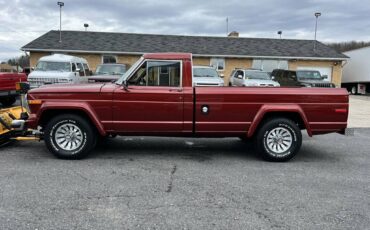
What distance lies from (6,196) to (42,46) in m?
24.0

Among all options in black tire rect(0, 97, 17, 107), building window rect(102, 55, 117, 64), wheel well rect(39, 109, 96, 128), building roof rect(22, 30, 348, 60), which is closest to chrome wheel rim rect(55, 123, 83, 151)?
wheel well rect(39, 109, 96, 128)

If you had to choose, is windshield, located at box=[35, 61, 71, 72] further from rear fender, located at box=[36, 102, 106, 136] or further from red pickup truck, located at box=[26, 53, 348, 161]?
rear fender, located at box=[36, 102, 106, 136]

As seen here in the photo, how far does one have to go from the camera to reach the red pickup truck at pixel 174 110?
20.0 ft

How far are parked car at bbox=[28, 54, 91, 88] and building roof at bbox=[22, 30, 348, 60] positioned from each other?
31.4 feet

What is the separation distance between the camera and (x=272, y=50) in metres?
29.0

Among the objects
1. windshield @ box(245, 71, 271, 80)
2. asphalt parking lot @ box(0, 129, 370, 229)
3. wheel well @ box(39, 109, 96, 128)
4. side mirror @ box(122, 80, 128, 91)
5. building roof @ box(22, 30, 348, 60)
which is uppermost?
building roof @ box(22, 30, 348, 60)

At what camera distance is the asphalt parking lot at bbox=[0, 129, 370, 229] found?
382cm

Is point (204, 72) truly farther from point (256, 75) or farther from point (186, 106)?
point (186, 106)

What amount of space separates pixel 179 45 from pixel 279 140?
24.0 meters

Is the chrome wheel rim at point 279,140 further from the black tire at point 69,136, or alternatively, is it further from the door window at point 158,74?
the black tire at point 69,136

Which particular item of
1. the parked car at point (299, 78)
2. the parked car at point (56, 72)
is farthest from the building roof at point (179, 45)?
the parked car at point (56, 72)

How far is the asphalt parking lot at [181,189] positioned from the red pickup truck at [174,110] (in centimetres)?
44

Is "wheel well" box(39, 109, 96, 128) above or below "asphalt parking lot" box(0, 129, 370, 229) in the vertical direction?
above

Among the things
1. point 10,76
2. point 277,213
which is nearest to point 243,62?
point 10,76
